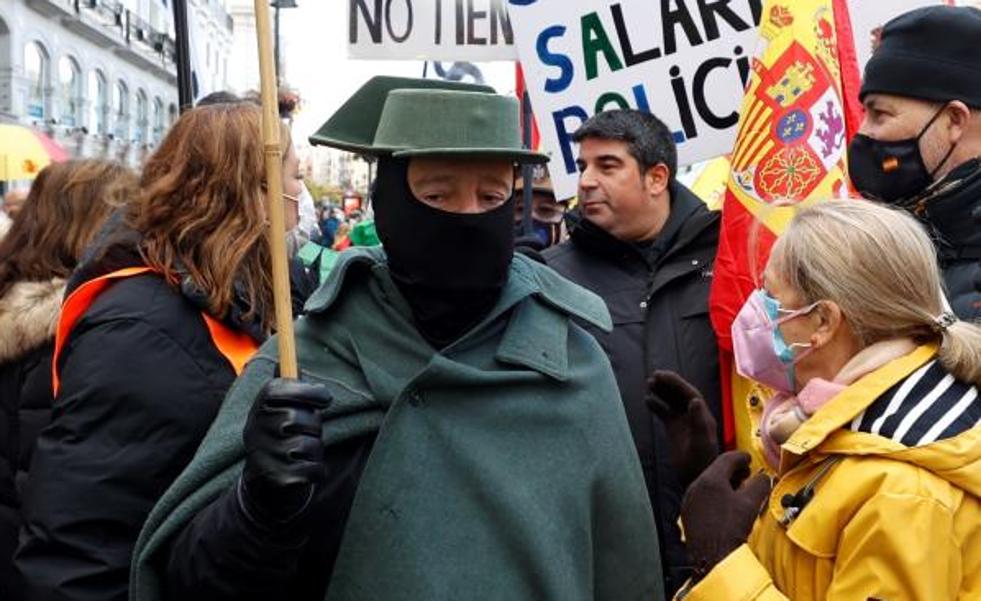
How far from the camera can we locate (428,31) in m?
5.47

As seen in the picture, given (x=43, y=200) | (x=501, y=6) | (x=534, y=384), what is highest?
(x=501, y=6)

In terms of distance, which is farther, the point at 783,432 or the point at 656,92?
the point at 656,92

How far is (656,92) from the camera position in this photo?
4.55 m

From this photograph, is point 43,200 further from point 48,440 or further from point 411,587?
point 411,587

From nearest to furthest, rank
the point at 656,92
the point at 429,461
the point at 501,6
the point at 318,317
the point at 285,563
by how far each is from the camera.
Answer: the point at 285,563, the point at 429,461, the point at 318,317, the point at 656,92, the point at 501,6

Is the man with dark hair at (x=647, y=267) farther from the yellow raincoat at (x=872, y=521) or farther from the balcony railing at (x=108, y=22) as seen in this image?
the balcony railing at (x=108, y=22)

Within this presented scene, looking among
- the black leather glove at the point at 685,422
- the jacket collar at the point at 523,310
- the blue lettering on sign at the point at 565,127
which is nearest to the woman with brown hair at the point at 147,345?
the jacket collar at the point at 523,310

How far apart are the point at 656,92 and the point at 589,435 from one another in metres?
2.75

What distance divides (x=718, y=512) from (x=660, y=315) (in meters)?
1.48

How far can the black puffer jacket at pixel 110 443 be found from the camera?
220 cm

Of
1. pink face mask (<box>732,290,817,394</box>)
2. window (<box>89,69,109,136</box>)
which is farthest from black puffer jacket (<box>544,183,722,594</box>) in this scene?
window (<box>89,69,109,136</box>)

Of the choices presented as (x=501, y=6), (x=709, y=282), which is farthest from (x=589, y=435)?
(x=501, y=6)

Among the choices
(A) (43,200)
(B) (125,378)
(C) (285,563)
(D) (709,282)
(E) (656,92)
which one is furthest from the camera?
(E) (656,92)

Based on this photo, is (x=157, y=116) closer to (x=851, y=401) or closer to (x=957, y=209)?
(x=957, y=209)
